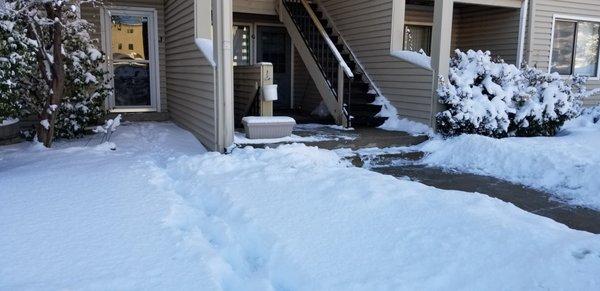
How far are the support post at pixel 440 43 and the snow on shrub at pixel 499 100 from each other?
5.1 inches

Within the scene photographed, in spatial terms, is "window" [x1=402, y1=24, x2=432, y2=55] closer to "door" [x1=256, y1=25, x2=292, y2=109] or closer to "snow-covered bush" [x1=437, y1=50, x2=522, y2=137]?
"door" [x1=256, y1=25, x2=292, y2=109]

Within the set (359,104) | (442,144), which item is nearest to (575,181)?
(442,144)

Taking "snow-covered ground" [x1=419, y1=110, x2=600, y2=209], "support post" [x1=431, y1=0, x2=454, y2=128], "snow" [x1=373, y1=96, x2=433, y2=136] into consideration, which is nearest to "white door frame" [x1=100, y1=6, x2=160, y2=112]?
"snow" [x1=373, y1=96, x2=433, y2=136]

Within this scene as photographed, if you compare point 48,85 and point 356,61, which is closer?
point 48,85

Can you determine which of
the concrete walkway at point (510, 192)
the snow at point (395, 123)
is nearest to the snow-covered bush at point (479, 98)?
the snow at point (395, 123)

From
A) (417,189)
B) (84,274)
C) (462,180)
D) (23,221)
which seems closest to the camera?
(84,274)

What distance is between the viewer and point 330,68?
942 cm

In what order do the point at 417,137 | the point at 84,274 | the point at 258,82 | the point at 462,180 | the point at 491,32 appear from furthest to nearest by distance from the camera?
the point at 491,32, the point at 258,82, the point at 417,137, the point at 462,180, the point at 84,274

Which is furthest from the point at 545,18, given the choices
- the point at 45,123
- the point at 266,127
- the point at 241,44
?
the point at 45,123

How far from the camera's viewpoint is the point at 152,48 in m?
9.50

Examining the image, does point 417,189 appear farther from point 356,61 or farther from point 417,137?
point 356,61

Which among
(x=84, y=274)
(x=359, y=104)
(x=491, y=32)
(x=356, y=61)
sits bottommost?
(x=84, y=274)

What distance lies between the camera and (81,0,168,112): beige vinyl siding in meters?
8.92

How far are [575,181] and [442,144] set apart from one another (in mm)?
2008
